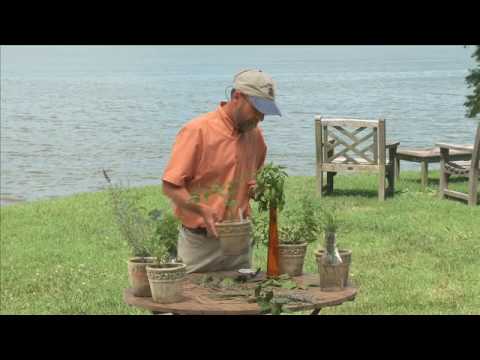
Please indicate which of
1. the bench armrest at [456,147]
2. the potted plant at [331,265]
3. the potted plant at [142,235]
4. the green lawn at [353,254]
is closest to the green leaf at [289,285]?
the potted plant at [331,265]

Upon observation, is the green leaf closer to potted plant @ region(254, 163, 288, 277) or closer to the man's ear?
potted plant @ region(254, 163, 288, 277)

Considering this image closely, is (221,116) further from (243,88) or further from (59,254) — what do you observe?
(59,254)

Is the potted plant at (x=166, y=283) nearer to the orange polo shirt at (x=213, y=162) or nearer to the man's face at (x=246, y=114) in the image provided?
the orange polo shirt at (x=213, y=162)

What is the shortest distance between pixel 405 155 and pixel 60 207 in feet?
16.7

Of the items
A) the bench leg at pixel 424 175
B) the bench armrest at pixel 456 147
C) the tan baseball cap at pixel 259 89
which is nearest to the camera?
the tan baseball cap at pixel 259 89

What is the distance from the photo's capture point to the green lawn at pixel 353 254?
28.5ft

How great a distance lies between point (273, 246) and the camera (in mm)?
5246

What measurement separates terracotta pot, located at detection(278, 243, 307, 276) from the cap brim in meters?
0.75

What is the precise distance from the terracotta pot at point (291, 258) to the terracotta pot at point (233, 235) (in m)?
0.21

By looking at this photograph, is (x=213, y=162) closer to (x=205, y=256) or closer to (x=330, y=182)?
(x=205, y=256)

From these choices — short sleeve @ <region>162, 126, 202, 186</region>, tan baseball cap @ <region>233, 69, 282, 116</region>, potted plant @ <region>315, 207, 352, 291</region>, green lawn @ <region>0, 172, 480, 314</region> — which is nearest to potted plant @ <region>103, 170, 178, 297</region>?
short sleeve @ <region>162, 126, 202, 186</region>
